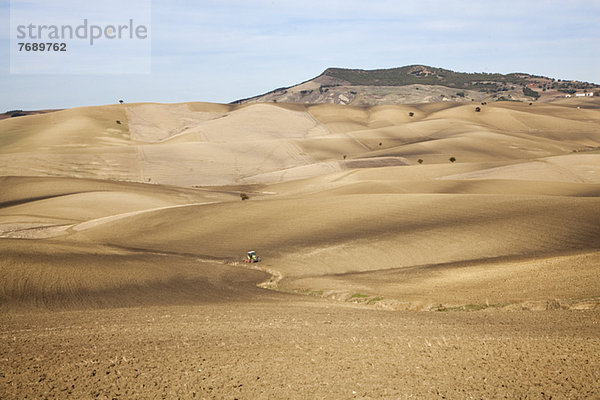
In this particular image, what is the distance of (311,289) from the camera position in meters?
27.4

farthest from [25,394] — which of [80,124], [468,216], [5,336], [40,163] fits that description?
[80,124]

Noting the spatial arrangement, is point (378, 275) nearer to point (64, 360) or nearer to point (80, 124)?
point (64, 360)

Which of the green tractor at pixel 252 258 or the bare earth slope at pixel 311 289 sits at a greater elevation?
the bare earth slope at pixel 311 289

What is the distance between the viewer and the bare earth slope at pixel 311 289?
11.4m

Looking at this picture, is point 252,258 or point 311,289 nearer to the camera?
point 311,289

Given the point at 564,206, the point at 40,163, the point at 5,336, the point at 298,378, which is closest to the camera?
the point at 298,378

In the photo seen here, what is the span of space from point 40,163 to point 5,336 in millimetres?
88597

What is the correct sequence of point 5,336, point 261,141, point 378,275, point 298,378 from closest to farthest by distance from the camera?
point 298,378 → point 5,336 → point 378,275 → point 261,141

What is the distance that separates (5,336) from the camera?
14.2 metres

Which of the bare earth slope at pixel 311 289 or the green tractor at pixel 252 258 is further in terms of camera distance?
the green tractor at pixel 252 258

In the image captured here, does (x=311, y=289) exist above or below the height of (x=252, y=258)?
above

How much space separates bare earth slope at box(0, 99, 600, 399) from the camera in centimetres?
1135

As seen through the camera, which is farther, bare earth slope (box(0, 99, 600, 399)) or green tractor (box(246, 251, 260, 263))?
green tractor (box(246, 251, 260, 263))

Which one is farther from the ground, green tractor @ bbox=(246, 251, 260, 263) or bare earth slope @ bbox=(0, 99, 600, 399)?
bare earth slope @ bbox=(0, 99, 600, 399)
